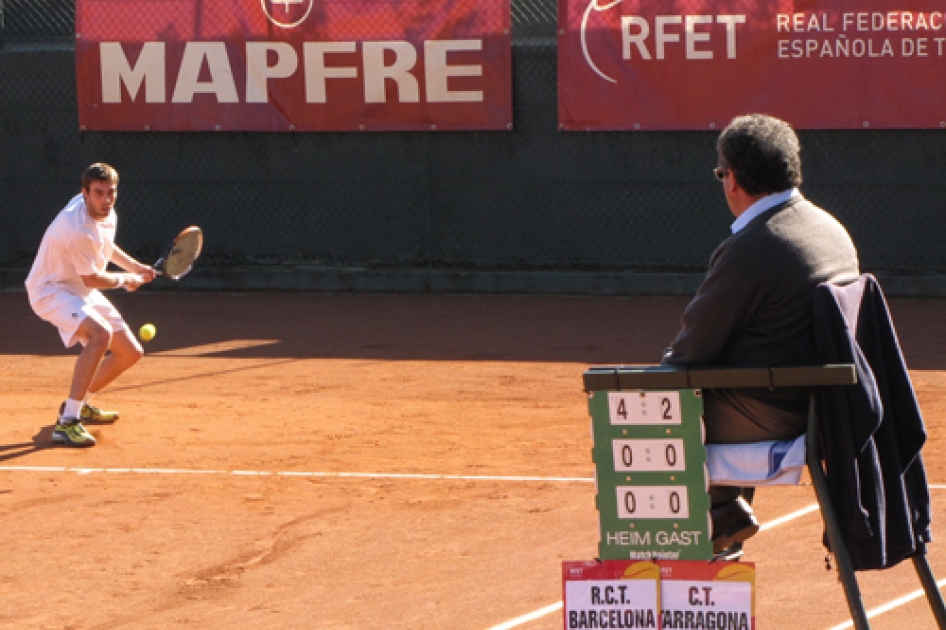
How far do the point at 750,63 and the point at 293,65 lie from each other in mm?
4398

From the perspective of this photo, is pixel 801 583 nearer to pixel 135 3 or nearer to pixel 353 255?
pixel 353 255

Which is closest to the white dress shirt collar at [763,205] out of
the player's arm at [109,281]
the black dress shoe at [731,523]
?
the black dress shoe at [731,523]

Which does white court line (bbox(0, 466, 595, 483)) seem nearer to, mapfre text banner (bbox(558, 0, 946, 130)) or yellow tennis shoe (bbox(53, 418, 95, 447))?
yellow tennis shoe (bbox(53, 418, 95, 447))

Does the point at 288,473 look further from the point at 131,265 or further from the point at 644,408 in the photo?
the point at 644,408

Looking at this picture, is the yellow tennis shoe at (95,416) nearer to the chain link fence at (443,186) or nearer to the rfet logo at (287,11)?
the chain link fence at (443,186)

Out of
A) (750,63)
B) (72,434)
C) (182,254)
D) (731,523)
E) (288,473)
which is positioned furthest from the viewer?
(750,63)

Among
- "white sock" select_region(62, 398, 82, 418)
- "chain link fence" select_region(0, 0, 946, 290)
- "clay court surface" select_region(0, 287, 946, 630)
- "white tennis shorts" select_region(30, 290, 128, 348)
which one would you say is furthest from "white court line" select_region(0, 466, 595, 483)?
"chain link fence" select_region(0, 0, 946, 290)

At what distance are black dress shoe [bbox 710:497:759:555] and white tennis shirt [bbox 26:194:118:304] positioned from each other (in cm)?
522

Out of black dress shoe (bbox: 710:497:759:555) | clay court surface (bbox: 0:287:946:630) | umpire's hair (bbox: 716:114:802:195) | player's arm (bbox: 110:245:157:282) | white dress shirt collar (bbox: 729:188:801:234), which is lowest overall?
clay court surface (bbox: 0:287:946:630)

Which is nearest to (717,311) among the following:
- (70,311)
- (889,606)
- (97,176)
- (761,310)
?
(761,310)

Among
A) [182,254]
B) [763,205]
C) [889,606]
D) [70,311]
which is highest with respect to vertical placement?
[763,205]

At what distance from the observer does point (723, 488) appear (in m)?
4.21

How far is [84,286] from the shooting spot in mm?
8656

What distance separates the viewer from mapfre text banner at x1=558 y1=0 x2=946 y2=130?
1334 cm
